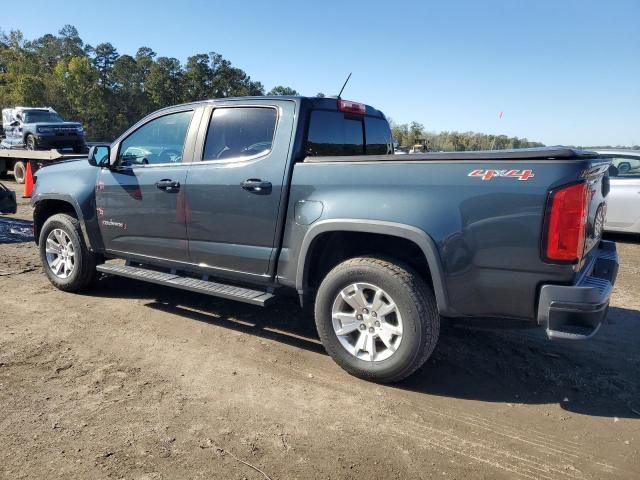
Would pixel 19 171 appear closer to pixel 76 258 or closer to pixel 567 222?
pixel 76 258

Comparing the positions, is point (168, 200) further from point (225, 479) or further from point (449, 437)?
point (449, 437)

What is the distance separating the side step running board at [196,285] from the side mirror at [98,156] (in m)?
1.04

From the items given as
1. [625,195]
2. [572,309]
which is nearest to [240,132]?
[572,309]

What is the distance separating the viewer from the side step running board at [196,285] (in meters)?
3.83

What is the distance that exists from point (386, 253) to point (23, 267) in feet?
16.9

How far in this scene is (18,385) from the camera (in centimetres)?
327

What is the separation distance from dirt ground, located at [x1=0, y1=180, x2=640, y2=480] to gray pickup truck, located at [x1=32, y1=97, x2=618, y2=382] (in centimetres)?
41

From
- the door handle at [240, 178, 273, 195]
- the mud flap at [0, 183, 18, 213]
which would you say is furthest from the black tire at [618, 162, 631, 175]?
the mud flap at [0, 183, 18, 213]

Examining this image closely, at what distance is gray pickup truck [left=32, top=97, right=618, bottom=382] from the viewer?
110 inches

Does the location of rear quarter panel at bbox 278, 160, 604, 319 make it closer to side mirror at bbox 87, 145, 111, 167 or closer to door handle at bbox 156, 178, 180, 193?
door handle at bbox 156, 178, 180, 193

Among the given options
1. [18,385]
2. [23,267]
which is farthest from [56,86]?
[18,385]

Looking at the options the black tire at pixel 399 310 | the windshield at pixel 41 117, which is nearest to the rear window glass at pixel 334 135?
the black tire at pixel 399 310

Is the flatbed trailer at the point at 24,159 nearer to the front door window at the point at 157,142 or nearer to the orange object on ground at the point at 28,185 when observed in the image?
the orange object on ground at the point at 28,185

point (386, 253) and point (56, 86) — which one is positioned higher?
point (56, 86)
